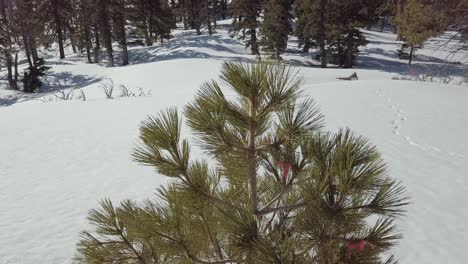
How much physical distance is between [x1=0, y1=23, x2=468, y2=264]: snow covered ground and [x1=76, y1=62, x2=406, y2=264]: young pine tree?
8.18ft

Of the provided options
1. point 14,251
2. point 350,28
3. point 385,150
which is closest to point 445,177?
point 385,150

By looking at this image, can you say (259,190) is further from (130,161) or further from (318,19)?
(318,19)

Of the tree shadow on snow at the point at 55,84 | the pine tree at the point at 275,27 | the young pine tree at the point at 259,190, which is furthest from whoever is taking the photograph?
the pine tree at the point at 275,27

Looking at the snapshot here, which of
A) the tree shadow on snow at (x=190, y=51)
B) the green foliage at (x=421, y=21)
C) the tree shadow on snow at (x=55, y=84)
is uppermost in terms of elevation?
the green foliage at (x=421, y=21)

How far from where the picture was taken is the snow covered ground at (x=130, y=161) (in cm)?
470

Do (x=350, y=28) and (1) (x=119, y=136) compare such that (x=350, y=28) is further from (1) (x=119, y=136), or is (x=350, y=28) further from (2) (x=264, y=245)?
(2) (x=264, y=245)

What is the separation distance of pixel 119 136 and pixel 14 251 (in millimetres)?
5180

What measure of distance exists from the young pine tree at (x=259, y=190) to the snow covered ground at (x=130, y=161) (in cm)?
249

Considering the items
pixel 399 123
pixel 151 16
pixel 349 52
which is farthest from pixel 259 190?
pixel 151 16

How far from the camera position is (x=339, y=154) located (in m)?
1.58

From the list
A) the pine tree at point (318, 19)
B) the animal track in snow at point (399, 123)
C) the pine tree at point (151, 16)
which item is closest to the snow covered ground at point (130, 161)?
the animal track in snow at point (399, 123)

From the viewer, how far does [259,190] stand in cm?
241

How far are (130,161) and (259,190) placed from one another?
579 cm

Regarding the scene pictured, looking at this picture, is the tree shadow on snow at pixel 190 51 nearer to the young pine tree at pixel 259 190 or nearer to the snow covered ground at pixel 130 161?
the snow covered ground at pixel 130 161
